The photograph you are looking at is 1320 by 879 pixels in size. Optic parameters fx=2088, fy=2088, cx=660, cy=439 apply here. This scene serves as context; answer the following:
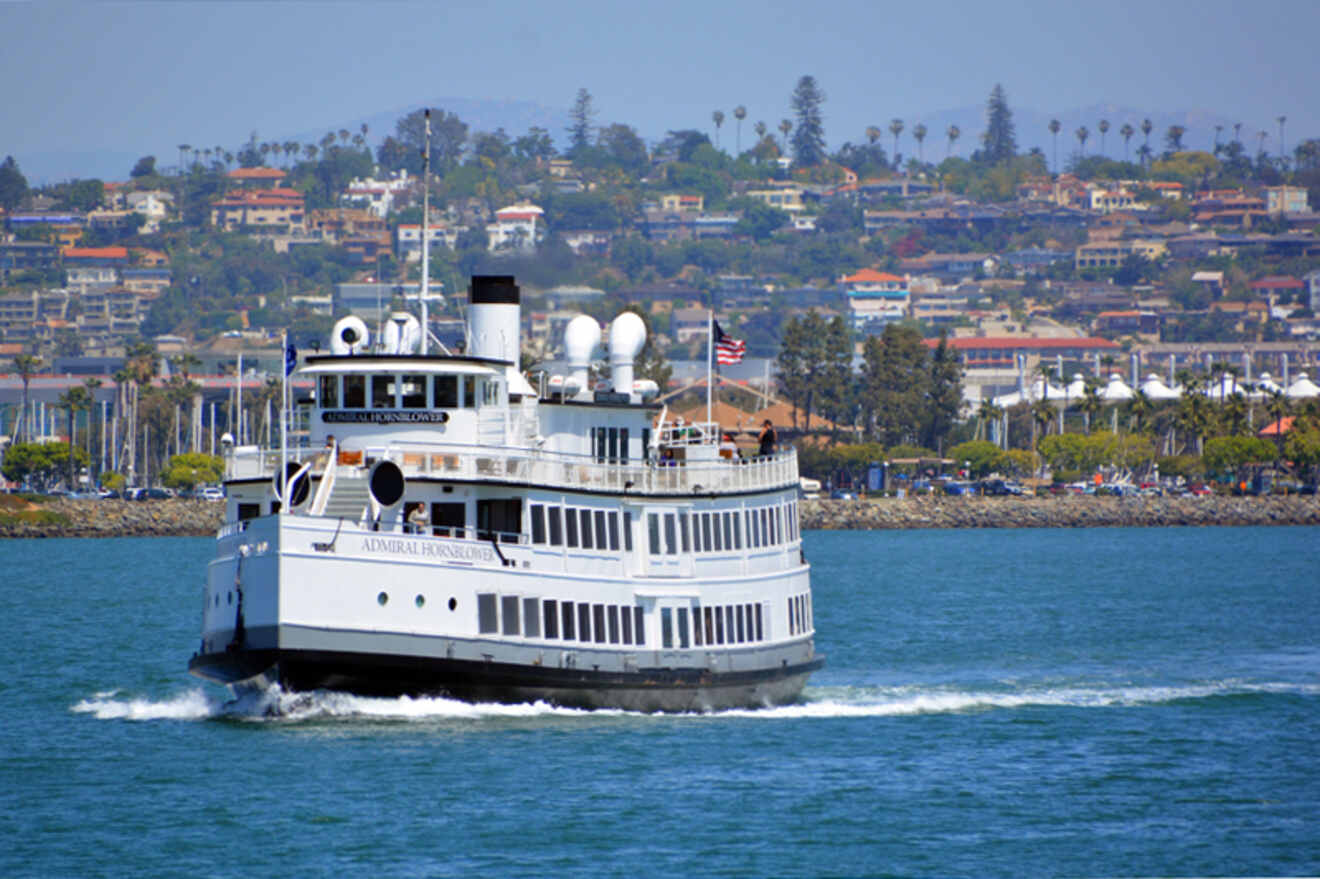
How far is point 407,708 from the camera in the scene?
3691 cm

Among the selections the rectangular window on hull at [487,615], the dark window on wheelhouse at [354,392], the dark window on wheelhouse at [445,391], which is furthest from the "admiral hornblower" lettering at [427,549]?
the dark window on wheelhouse at [354,392]

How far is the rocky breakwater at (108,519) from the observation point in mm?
137750

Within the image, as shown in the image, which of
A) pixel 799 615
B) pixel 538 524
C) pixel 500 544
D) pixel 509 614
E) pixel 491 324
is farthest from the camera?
pixel 799 615

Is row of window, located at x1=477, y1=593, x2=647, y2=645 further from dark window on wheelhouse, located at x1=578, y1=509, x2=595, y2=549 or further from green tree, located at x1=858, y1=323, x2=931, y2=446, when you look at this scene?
green tree, located at x1=858, y1=323, x2=931, y2=446

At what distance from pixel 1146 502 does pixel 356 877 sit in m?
144

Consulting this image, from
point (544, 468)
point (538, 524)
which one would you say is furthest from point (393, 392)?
point (538, 524)

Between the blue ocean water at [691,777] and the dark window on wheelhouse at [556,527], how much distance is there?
10.4 feet

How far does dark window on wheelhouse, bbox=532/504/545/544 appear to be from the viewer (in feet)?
127

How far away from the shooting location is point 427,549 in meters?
36.2

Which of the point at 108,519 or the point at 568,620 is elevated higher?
the point at 568,620

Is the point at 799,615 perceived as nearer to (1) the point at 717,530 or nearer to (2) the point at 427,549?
(1) the point at 717,530

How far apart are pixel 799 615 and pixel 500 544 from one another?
31.5 ft

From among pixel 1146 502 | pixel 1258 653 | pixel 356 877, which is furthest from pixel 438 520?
pixel 1146 502

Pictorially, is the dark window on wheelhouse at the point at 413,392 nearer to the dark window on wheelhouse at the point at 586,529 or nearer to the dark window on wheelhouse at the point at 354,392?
the dark window on wheelhouse at the point at 354,392
